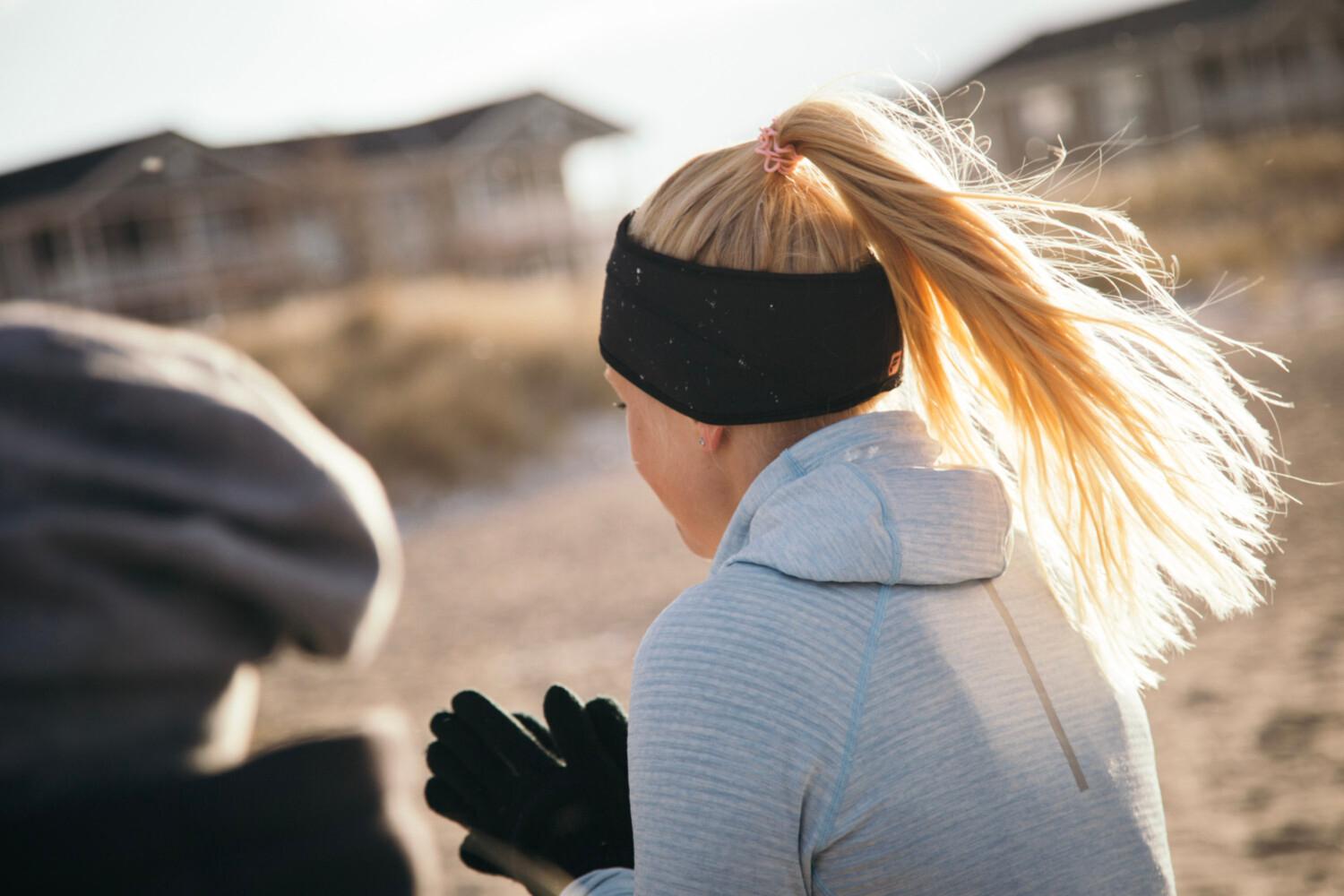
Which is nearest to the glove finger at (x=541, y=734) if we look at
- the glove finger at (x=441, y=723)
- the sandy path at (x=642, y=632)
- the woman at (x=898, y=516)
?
the glove finger at (x=441, y=723)

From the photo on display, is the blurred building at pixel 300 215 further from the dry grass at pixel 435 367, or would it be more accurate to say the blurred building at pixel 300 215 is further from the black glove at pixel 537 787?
the black glove at pixel 537 787

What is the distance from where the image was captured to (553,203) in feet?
110

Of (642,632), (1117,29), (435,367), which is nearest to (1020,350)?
(642,632)

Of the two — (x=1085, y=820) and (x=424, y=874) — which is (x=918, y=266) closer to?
(x=1085, y=820)

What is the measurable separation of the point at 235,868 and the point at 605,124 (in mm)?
32757

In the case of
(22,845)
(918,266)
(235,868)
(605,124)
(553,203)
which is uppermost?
(918,266)

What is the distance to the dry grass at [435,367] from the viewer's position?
39.5 ft

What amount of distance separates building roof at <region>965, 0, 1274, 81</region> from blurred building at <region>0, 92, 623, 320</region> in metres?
13.5

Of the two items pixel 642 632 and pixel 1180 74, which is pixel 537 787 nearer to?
pixel 642 632

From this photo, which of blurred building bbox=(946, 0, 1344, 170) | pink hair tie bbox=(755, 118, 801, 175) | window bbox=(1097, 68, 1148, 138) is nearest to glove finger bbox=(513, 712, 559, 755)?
pink hair tie bbox=(755, 118, 801, 175)

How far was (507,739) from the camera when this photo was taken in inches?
70.9

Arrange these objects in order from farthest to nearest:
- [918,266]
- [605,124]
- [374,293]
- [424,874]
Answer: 1. [605,124]
2. [374,293]
3. [424,874]
4. [918,266]

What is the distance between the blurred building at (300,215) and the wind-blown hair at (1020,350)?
1268 centimetres

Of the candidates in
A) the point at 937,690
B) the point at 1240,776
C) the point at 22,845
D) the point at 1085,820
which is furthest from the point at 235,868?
the point at 1240,776
